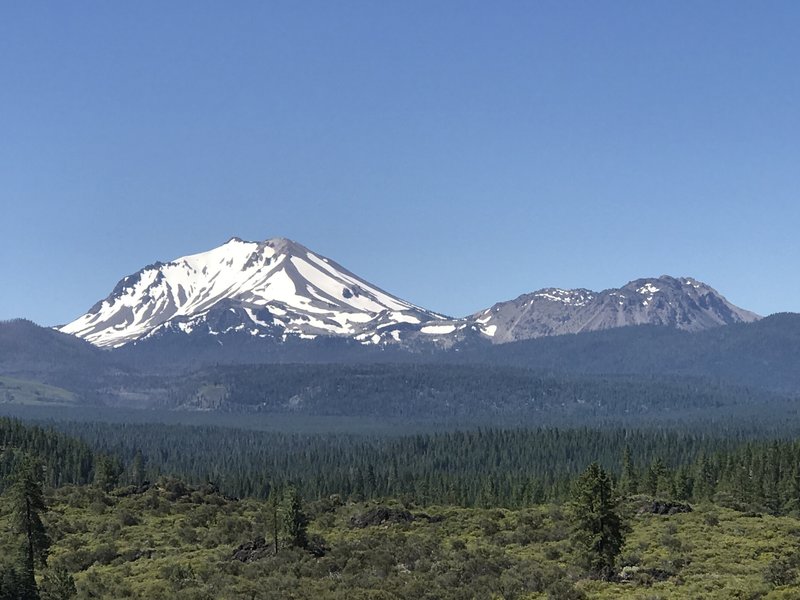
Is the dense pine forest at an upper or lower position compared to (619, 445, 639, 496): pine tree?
lower

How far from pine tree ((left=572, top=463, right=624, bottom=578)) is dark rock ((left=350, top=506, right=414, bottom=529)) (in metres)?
36.5

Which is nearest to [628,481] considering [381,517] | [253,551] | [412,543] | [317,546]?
[381,517]

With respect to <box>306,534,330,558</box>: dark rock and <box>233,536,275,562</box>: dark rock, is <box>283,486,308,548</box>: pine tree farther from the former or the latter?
<box>233,536,275,562</box>: dark rock

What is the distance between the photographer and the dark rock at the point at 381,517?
11488 cm

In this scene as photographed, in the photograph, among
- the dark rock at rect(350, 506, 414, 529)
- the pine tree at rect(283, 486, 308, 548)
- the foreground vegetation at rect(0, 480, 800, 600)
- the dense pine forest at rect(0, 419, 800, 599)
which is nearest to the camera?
the foreground vegetation at rect(0, 480, 800, 600)

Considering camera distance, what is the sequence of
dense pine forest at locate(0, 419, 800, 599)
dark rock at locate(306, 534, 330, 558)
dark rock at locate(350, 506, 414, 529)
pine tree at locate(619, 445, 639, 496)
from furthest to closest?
pine tree at locate(619, 445, 639, 496), dark rock at locate(350, 506, 414, 529), dark rock at locate(306, 534, 330, 558), dense pine forest at locate(0, 419, 800, 599)

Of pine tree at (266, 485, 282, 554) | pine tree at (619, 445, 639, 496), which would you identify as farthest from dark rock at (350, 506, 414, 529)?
pine tree at (619, 445, 639, 496)

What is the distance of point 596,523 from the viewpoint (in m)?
80.2

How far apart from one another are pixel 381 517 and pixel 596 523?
39.1 meters

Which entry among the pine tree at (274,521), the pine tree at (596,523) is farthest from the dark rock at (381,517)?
the pine tree at (596,523)

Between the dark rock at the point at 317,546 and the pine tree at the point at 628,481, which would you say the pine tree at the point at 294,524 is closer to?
the dark rock at the point at 317,546

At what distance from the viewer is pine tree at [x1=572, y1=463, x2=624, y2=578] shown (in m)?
79.2

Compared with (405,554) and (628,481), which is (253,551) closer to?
(405,554)

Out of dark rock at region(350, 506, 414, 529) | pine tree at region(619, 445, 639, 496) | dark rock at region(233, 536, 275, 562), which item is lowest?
dark rock at region(233, 536, 275, 562)
